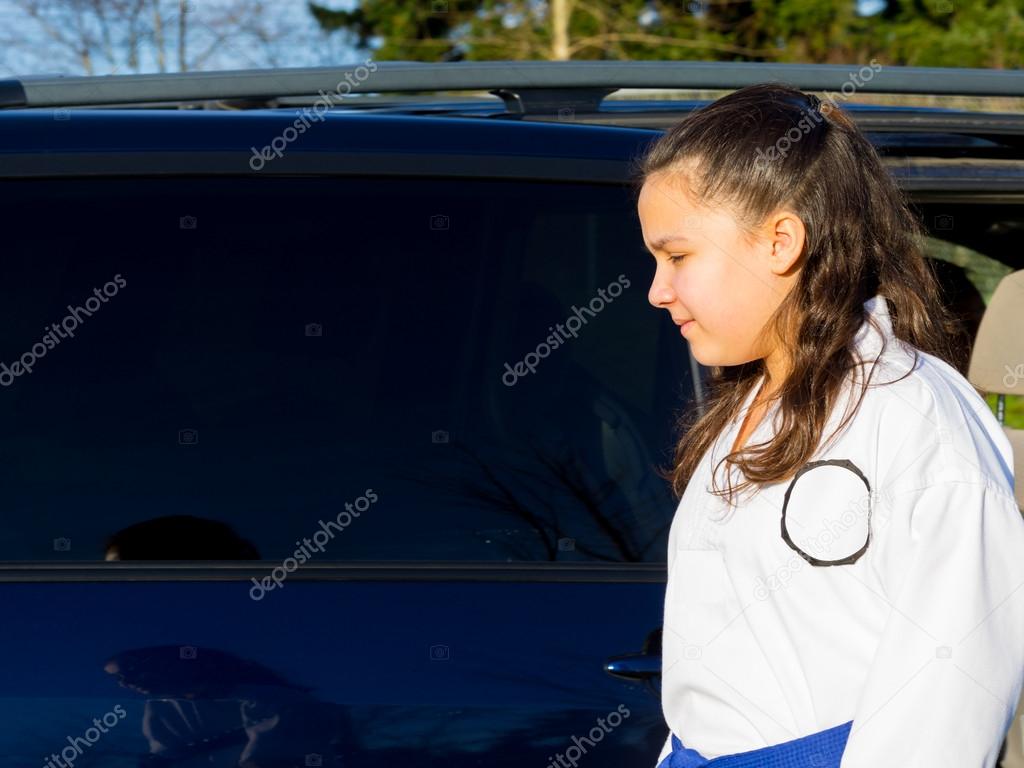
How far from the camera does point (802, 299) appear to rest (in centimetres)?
134

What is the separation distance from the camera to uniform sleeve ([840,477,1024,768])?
43.9 inches

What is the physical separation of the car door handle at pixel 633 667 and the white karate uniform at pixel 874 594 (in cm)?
31

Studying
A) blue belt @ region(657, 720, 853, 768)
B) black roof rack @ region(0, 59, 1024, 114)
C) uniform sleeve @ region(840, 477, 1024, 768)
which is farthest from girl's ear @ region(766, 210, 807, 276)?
black roof rack @ region(0, 59, 1024, 114)

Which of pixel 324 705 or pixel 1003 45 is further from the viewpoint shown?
pixel 1003 45

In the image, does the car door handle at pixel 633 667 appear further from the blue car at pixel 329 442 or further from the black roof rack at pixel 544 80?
the black roof rack at pixel 544 80

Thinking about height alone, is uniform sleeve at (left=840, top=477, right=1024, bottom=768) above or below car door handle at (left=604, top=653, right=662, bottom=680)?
above

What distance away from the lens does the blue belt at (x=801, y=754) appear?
1.21 m

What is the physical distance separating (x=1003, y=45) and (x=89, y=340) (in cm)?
1380

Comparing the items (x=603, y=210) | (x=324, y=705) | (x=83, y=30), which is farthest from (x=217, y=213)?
(x=83, y=30)

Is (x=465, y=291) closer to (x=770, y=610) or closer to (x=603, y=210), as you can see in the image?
(x=603, y=210)

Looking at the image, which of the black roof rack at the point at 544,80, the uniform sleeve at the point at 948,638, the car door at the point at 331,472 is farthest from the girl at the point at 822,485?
the black roof rack at the point at 544,80

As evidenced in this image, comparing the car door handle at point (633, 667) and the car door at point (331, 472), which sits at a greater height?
the car door at point (331, 472)

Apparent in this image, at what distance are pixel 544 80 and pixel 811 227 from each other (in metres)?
1.40

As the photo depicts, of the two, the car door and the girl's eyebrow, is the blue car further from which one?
the girl's eyebrow
